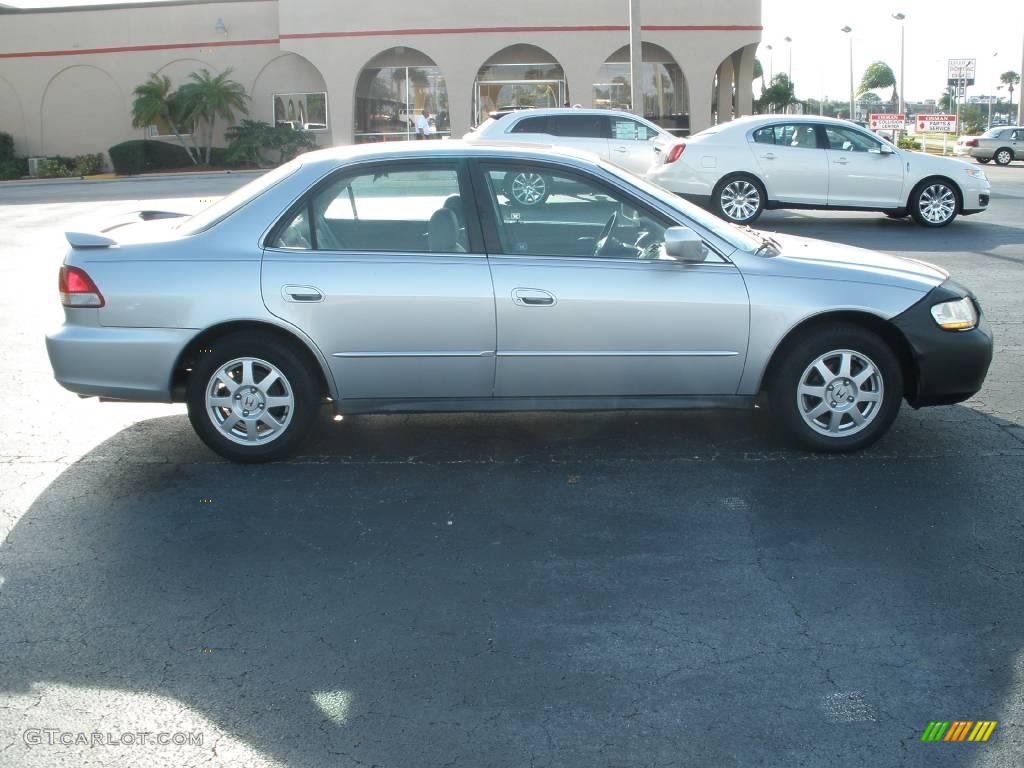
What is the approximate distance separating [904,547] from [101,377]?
4.05m

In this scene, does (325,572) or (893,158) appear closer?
(325,572)

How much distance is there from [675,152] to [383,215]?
10.2 m

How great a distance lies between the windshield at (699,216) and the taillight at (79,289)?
110 inches

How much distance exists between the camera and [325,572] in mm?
4543

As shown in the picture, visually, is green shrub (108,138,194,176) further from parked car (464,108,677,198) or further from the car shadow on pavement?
the car shadow on pavement

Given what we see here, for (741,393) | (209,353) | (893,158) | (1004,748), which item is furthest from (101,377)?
(893,158)

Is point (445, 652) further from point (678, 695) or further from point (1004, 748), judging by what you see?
point (1004, 748)

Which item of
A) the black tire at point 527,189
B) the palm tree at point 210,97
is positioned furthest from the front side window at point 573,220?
the palm tree at point 210,97

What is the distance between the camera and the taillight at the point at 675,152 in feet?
50.3

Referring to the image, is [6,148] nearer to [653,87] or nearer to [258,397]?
[653,87]

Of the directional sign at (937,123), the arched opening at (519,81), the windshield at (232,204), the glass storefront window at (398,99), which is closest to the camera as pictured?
the windshield at (232,204)
